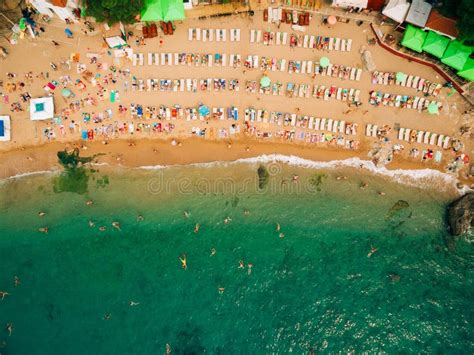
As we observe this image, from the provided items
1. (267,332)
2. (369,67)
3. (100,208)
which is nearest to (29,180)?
(100,208)

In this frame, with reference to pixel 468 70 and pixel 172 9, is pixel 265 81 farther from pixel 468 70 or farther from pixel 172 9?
pixel 468 70

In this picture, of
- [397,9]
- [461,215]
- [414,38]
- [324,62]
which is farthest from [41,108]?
[461,215]

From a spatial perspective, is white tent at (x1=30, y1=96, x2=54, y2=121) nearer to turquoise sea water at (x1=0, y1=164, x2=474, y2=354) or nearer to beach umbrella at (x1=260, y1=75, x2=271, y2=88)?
turquoise sea water at (x1=0, y1=164, x2=474, y2=354)

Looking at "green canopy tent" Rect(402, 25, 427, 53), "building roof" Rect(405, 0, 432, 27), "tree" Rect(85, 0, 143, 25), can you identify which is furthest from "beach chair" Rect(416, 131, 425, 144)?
"tree" Rect(85, 0, 143, 25)

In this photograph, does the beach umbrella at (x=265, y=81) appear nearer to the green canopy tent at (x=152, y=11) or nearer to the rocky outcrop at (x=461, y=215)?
the green canopy tent at (x=152, y=11)

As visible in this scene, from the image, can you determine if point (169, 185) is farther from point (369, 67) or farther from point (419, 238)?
Result: point (419, 238)
